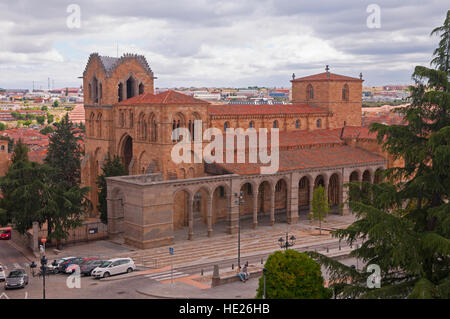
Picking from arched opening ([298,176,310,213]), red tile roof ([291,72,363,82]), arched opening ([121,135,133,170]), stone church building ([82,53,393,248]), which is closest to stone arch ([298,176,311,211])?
arched opening ([298,176,310,213])

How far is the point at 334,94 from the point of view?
72.6m

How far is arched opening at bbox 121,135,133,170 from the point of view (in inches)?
2466

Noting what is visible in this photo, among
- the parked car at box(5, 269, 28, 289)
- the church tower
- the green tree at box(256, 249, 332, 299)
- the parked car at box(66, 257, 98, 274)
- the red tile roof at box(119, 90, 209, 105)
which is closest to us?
the green tree at box(256, 249, 332, 299)

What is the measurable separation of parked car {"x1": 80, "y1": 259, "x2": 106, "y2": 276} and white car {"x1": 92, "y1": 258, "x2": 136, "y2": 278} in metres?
0.89

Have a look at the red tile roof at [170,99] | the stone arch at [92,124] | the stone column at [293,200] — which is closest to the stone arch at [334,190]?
the stone column at [293,200]

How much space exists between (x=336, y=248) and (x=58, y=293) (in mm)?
24893

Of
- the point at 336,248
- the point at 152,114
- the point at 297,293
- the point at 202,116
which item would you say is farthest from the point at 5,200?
the point at 297,293

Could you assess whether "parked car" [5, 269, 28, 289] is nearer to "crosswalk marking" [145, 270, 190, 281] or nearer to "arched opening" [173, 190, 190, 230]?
"crosswalk marking" [145, 270, 190, 281]

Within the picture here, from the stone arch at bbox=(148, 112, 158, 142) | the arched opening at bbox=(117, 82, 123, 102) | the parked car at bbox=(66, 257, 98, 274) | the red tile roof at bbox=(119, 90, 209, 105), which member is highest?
the arched opening at bbox=(117, 82, 123, 102)

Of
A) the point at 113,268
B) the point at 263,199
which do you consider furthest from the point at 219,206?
the point at 113,268

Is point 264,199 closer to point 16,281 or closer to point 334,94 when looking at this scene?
point 334,94

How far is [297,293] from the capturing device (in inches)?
1127

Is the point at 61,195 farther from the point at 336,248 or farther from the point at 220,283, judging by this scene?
the point at 336,248

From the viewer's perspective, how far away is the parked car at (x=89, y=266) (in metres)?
40.7
